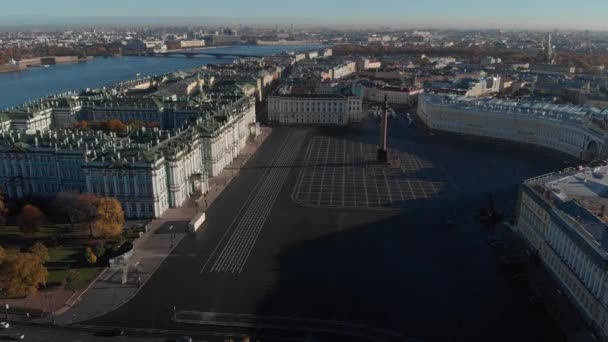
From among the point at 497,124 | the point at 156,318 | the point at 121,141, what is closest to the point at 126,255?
the point at 156,318

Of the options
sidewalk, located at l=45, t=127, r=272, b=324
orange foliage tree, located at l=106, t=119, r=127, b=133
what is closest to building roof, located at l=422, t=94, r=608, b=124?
sidewalk, located at l=45, t=127, r=272, b=324

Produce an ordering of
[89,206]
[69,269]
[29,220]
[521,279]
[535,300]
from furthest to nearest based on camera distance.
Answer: [89,206] → [29,220] → [69,269] → [521,279] → [535,300]

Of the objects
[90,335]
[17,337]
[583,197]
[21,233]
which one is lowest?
[90,335]

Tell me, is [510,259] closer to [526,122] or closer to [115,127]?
[526,122]

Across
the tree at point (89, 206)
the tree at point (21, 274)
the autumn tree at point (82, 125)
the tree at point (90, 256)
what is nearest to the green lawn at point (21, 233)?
the tree at point (89, 206)

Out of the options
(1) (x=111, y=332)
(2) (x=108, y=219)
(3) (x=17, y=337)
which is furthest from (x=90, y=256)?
Answer: (1) (x=111, y=332)

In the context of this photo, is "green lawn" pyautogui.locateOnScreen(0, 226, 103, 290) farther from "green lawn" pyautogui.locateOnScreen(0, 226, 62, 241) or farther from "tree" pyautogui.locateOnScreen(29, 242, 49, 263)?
"tree" pyautogui.locateOnScreen(29, 242, 49, 263)

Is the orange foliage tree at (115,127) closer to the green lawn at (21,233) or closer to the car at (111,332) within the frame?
the green lawn at (21,233)

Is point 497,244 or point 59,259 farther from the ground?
point 497,244
